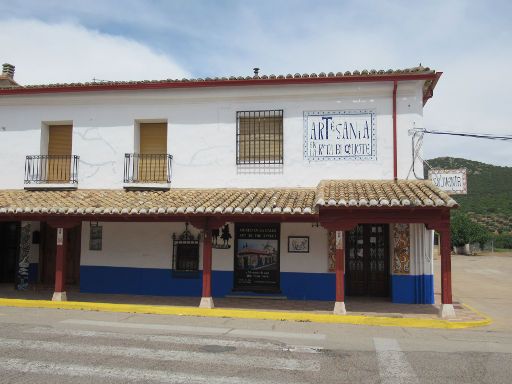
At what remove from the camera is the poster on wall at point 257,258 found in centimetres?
1306

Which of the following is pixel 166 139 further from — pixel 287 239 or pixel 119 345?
pixel 119 345

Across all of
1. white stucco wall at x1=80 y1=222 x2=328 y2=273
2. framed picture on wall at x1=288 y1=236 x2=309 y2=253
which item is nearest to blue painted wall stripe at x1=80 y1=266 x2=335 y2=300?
white stucco wall at x1=80 y1=222 x2=328 y2=273

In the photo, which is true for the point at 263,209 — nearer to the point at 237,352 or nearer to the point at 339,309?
the point at 339,309

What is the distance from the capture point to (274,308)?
37.8 ft

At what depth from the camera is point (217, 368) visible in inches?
253

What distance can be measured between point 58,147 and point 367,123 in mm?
8733

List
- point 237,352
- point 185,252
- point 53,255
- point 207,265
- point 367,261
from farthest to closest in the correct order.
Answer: point 53,255, point 185,252, point 367,261, point 207,265, point 237,352

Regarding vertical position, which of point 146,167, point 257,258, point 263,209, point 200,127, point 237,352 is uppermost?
point 200,127

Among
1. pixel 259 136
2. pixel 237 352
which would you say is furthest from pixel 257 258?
pixel 237 352

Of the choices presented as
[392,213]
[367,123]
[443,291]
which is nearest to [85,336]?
[392,213]

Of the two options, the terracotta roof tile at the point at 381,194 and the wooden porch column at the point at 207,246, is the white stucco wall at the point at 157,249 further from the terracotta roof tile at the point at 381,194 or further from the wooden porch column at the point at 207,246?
the wooden porch column at the point at 207,246

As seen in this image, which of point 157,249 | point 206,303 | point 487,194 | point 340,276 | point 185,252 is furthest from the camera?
point 487,194

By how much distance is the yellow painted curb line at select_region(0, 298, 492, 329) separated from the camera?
32.6 feet

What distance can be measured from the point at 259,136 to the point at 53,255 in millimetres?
7423
